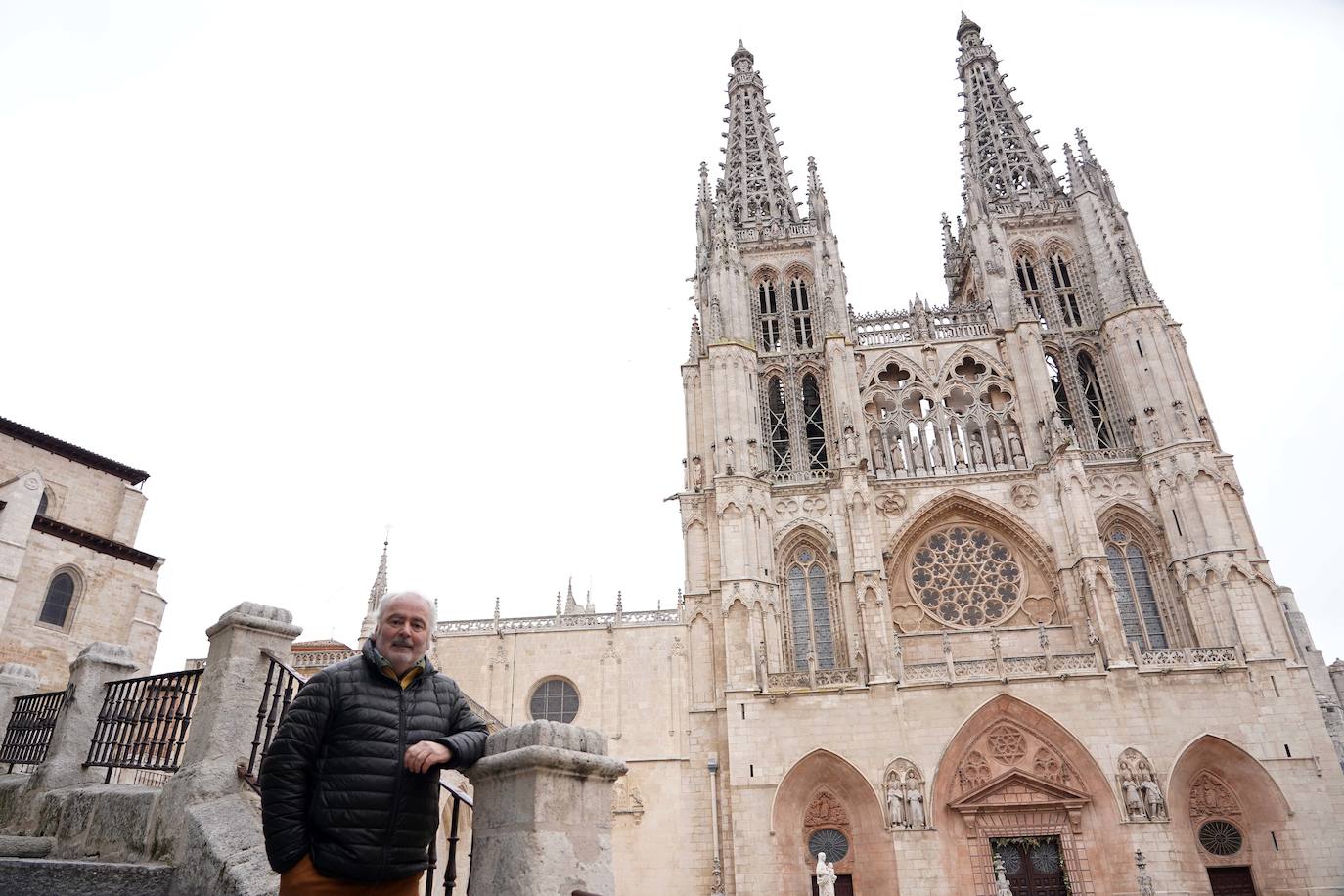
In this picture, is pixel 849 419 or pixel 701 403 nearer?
pixel 849 419

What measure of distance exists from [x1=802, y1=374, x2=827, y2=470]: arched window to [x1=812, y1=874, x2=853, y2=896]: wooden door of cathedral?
37.8 ft

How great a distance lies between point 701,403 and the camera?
89.9ft

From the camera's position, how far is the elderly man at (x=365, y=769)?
118 inches

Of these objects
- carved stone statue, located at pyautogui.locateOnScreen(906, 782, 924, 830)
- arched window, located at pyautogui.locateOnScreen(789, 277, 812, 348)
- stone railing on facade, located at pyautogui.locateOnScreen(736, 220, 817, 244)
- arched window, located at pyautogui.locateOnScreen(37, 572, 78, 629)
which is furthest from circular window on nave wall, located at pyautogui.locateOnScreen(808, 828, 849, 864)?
stone railing on facade, located at pyautogui.locateOnScreen(736, 220, 817, 244)

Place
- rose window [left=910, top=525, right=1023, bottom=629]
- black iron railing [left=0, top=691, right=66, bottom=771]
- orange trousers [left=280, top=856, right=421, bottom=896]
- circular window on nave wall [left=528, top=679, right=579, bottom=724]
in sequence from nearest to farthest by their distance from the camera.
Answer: orange trousers [left=280, top=856, right=421, bottom=896] < black iron railing [left=0, top=691, right=66, bottom=771] < rose window [left=910, top=525, right=1023, bottom=629] < circular window on nave wall [left=528, top=679, right=579, bottom=724]

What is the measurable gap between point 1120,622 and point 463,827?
1683 centimetres

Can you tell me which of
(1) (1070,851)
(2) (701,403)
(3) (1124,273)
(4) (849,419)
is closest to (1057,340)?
(3) (1124,273)

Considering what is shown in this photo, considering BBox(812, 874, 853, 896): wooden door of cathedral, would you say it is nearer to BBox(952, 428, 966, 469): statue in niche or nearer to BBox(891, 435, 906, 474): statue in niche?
BBox(891, 435, 906, 474): statue in niche

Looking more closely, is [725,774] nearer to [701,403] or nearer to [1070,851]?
[1070,851]

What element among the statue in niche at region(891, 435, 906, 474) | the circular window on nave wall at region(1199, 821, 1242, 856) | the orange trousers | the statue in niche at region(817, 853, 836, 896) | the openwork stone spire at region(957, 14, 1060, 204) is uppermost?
the openwork stone spire at region(957, 14, 1060, 204)

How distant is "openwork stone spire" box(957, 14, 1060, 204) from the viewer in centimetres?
3097

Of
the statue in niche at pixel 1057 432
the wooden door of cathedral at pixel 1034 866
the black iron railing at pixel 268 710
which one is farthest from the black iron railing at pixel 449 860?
the statue in niche at pixel 1057 432

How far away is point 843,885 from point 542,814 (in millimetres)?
19268

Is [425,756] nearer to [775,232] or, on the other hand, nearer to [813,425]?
[813,425]
